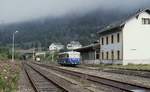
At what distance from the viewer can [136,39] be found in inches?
2470

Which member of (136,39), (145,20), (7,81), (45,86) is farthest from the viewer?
(145,20)

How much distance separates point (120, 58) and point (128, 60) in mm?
2526

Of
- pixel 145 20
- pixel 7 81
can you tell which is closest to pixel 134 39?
pixel 145 20

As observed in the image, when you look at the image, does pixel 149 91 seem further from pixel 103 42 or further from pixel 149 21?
pixel 103 42

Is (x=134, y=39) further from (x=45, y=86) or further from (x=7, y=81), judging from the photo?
(x=7, y=81)

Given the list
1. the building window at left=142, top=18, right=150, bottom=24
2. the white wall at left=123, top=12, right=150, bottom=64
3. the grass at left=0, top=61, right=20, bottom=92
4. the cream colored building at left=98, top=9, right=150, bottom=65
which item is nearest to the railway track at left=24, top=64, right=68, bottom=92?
the grass at left=0, top=61, right=20, bottom=92

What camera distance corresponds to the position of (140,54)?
62.0m

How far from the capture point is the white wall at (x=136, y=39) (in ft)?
203

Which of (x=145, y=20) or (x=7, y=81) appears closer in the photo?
(x=7, y=81)

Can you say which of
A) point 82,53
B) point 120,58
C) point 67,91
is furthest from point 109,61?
point 67,91

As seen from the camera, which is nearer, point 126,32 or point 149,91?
point 149,91

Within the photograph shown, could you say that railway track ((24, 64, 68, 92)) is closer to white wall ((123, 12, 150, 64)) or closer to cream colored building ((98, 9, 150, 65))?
cream colored building ((98, 9, 150, 65))

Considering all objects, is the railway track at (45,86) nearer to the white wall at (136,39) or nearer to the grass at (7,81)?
the grass at (7,81)

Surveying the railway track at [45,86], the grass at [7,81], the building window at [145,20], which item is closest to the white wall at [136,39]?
the building window at [145,20]
